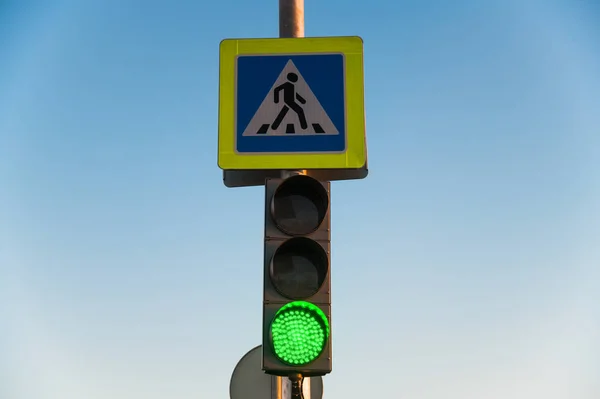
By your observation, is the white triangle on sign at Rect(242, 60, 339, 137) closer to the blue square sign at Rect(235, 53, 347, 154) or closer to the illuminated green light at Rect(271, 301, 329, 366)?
the blue square sign at Rect(235, 53, 347, 154)

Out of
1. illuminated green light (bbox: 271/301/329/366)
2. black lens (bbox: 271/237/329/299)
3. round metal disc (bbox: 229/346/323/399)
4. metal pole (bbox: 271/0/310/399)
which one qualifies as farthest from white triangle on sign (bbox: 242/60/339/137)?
round metal disc (bbox: 229/346/323/399)

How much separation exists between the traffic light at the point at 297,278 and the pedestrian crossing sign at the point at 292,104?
1.24 feet

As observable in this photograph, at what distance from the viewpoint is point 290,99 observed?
11.0ft

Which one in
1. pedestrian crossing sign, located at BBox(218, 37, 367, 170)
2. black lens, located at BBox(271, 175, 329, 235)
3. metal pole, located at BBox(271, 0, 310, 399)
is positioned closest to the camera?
black lens, located at BBox(271, 175, 329, 235)

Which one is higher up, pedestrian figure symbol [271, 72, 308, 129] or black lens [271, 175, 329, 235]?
pedestrian figure symbol [271, 72, 308, 129]

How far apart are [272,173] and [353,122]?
0.46 meters

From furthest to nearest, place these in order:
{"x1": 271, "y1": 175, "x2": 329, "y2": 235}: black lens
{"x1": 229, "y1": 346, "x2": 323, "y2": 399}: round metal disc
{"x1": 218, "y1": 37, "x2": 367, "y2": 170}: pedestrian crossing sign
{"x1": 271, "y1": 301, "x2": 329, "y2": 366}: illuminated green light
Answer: {"x1": 229, "y1": 346, "x2": 323, "y2": 399}: round metal disc
{"x1": 218, "y1": 37, "x2": 367, "y2": 170}: pedestrian crossing sign
{"x1": 271, "y1": 175, "x2": 329, "y2": 235}: black lens
{"x1": 271, "y1": 301, "x2": 329, "y2": 366}: illuminated green light

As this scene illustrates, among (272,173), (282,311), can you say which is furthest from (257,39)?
(282,311)

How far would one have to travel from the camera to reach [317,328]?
106 inches

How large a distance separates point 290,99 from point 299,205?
679 millimetres

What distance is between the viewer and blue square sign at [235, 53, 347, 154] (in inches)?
129

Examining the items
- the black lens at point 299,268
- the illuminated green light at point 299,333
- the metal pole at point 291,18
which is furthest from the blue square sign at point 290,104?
the illuminated green light at point 299,333

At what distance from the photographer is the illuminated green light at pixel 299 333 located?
105 inches

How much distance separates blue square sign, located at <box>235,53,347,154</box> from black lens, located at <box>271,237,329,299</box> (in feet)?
1.99
